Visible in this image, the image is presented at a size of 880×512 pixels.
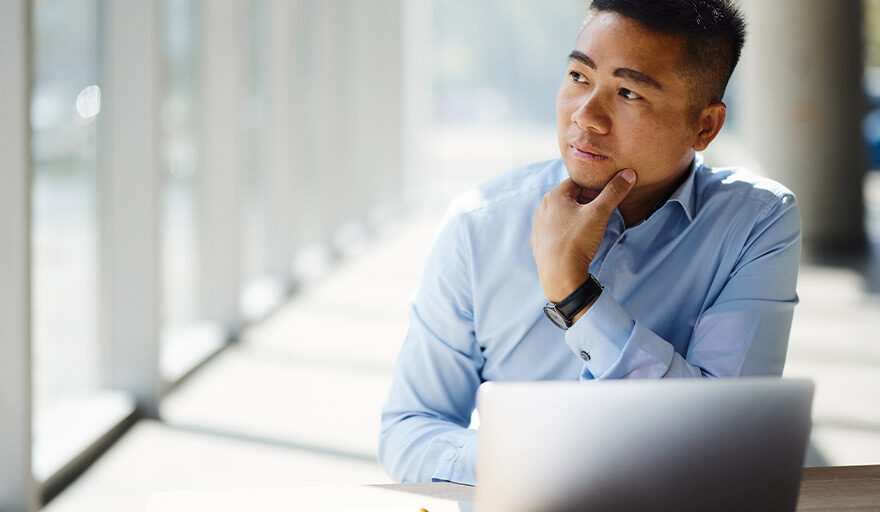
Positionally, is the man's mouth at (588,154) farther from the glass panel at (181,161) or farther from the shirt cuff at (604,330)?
the glass panel at (181,161)

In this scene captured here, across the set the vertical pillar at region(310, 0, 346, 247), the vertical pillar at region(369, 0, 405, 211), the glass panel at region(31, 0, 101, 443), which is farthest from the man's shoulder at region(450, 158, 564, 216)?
the vertical pillar at region(369, 0, 405, 211)

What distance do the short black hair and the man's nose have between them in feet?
0.50

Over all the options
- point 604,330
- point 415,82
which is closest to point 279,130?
point 604,330

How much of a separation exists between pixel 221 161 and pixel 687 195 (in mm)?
3819

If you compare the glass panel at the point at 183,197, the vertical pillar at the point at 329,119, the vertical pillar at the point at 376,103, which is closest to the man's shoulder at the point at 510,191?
the glass panel at the point at 183,197

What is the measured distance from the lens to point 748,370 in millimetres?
1535

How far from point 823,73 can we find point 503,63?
7.63 metres

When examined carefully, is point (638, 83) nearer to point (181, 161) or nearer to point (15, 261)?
point (15, 261)

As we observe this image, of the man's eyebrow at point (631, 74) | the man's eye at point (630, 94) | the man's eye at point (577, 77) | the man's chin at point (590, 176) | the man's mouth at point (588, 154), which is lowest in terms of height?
the man's chin at point (590, 176)

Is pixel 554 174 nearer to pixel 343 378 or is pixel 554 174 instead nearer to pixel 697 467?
pixel 697 467

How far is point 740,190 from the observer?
169 cm

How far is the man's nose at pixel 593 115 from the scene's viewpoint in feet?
5.02

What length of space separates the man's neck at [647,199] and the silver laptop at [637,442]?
2.48 ft

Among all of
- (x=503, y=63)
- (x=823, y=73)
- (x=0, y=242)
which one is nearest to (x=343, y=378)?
(x=0, y=242)
